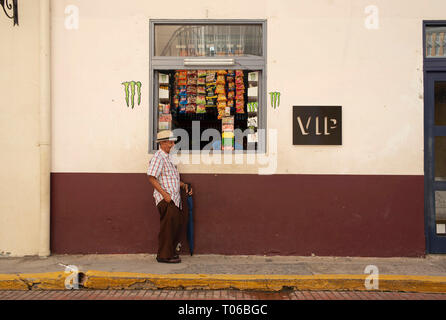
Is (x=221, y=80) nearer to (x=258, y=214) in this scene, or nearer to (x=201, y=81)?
(x=201, y=81)

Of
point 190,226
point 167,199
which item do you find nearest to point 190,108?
point 167,199

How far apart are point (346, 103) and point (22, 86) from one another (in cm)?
505

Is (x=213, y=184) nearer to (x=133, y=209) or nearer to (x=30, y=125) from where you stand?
(x=133, y=209)

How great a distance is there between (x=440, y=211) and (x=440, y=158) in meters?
0.84

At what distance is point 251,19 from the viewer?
19.2 feet

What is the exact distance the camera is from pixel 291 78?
585 centimetres

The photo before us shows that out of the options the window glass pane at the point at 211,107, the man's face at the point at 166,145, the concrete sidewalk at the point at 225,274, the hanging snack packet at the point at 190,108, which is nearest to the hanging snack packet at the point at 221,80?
the window glass pane at the point at 211,107

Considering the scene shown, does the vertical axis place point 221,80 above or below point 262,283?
above

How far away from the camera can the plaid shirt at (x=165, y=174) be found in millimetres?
5254

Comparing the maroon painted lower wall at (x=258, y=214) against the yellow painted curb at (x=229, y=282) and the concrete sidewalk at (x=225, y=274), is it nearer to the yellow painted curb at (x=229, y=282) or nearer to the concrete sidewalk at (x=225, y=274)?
the concrete sidewalk at (x=225, y=274)

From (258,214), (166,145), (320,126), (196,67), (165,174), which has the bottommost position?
(258,214)

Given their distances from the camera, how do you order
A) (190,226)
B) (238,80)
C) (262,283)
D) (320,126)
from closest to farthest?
(262,283) → (190,226) → (320,126) → (238,80)

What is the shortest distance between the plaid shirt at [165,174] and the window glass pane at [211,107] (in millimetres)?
673
